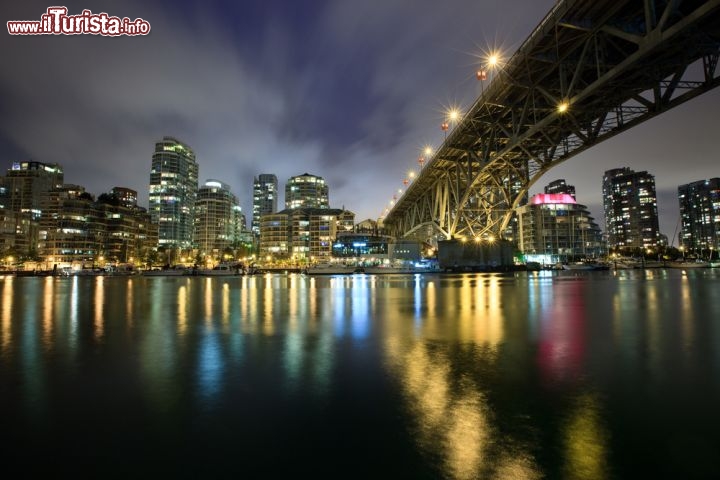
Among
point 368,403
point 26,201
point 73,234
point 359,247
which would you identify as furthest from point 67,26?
point 26,201

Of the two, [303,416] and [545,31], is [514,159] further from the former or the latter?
[303,416]

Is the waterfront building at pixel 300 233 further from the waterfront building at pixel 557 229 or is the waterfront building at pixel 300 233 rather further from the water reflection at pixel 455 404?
the water reflection at pixel 455 404

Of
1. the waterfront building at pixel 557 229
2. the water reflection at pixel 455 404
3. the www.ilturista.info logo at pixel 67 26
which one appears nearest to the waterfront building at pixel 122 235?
the www.ilturista.info logo at pixel 67 26

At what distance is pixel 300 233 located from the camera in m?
181

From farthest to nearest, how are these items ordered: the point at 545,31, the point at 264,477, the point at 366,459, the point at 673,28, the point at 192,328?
the point at 545,31 < the point at 673,28 < the point at 192,328 < the point at 366,459 < the point at 264,477

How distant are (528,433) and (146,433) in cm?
471

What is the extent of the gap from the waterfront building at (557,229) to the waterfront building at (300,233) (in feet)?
268

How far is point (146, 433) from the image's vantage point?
4.78 meters

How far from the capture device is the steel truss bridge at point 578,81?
1981cm

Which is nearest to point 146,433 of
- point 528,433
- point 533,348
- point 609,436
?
point 528,433

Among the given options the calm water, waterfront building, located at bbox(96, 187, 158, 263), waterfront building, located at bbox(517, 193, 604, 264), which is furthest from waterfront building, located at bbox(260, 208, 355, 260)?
the calm water

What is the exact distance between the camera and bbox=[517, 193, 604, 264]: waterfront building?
140750 millimetres

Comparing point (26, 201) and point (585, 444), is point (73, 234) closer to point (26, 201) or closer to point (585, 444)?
point (26, 201)

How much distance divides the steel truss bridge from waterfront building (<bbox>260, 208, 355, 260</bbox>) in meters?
127
